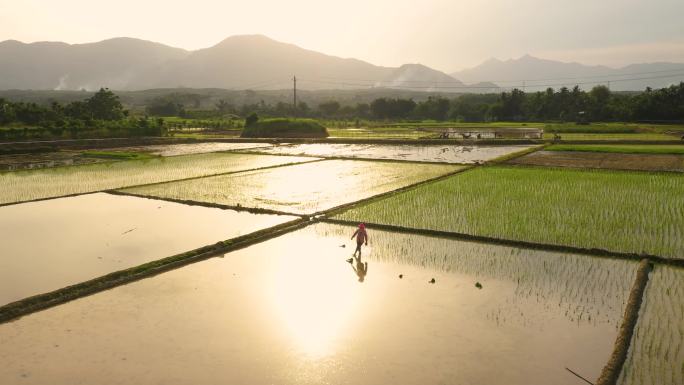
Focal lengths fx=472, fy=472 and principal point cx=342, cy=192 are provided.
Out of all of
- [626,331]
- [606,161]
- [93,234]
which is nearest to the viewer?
[626,331]

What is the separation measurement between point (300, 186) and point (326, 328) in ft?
36.7

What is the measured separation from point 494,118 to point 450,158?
4172 cm

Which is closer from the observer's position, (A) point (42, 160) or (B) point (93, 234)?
(B) point (93, 234)

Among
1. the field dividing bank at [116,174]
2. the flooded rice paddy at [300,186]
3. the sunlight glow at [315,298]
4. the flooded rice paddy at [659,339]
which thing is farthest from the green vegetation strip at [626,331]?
the field dividing bank at [116,174]

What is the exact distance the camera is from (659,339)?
18.7 feet

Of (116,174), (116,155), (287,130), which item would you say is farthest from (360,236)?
(287,130)

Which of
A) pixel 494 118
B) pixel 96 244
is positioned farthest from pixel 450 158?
pixel 494 118

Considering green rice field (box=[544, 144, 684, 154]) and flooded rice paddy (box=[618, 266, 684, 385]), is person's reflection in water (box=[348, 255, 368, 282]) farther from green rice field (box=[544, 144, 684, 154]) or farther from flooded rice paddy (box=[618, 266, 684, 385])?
green rice field (box=[544, 144, 684, 154])

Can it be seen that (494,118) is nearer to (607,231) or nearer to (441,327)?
(607,231)

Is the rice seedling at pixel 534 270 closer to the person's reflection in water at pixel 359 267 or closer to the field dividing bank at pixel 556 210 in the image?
the person's reflection in water at pixel 359 267

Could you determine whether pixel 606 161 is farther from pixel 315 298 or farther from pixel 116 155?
pixel 116 155

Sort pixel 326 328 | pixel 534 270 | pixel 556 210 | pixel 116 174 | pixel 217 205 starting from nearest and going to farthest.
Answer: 1. pixel 326 328
2. pixel 534 270
3. pixel 556 210
4. pixel 217 205
5. pixel 116 174

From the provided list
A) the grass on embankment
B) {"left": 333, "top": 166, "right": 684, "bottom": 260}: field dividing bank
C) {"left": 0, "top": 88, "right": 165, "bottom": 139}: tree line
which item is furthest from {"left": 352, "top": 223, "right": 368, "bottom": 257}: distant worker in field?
{"left": 0, "top": 88, "right": 165, "bottom": 139}: tree line

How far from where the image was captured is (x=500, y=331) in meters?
5.92
